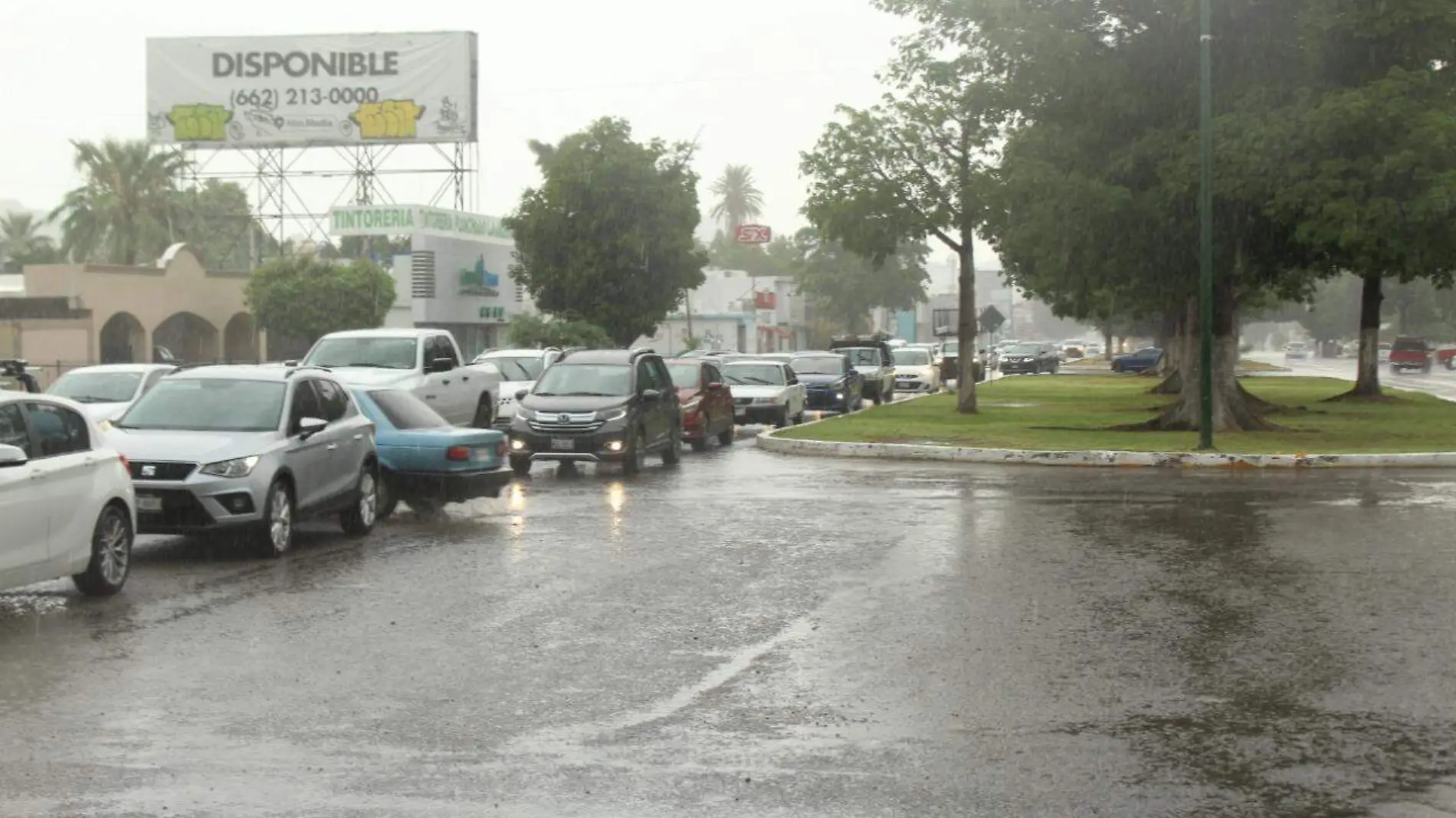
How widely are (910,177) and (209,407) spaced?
27.8m

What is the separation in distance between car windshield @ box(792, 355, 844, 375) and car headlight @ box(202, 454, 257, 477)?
31.4m

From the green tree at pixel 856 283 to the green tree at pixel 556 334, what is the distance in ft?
221

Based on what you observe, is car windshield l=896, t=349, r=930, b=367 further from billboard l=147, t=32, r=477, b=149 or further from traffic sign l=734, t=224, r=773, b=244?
traffic sign l=734, t=224, r=773, b=244

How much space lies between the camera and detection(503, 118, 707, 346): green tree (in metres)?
65.6

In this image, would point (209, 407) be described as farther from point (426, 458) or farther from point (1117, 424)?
point (1117, 424)

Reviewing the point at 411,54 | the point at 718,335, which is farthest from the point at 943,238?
the point at 718,335

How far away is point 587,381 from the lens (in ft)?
84.9

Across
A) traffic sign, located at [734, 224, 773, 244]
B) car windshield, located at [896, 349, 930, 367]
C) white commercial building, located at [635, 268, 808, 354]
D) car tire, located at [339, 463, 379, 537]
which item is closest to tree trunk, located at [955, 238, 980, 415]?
car windshield, located at [896, 349, 930, 367]

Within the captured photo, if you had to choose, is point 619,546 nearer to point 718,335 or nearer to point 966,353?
point 966,353

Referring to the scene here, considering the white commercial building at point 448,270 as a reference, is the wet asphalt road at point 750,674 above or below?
below

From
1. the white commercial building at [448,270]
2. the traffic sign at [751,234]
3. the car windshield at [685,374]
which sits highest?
the traffic sign at [751,234]

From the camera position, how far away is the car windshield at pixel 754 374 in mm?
39219

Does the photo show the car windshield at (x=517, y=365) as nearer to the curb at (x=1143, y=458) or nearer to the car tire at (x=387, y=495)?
the curb at (x=1143, y=458)

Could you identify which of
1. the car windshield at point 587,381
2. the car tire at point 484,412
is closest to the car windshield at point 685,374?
the car tire at point 484,412
